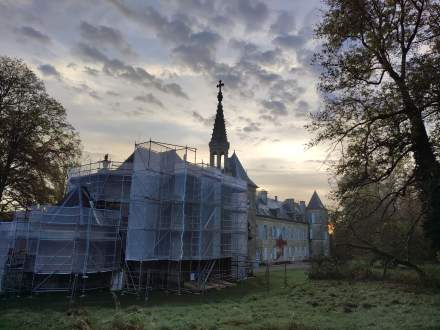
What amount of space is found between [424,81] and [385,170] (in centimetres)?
371

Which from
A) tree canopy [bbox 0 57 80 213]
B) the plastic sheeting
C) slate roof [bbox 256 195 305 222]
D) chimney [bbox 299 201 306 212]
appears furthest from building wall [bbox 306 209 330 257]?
tree canopy [bbox 0 57 80 213]

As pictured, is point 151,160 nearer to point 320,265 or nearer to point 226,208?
point 226,208

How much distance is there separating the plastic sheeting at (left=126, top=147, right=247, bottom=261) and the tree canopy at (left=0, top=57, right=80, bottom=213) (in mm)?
8558

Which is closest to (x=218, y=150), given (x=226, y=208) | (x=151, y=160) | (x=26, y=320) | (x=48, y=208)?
(x=226, y=208)

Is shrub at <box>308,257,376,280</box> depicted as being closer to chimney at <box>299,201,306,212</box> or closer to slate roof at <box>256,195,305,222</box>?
slate roof at <box>256,195,305,222</box>

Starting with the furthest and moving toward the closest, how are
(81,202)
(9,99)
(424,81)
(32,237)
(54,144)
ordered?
(54,144) → (9,99) → (81,202) → (32,237) → (424,81)

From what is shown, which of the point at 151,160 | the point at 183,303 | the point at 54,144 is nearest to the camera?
the point at 183,303

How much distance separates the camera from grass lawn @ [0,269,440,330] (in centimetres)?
1062

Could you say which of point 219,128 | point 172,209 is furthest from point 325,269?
point 219,128

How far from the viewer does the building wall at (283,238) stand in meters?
43.6

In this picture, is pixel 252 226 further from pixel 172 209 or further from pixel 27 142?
pixel 27 142

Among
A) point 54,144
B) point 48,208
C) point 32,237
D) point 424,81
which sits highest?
point 54,144

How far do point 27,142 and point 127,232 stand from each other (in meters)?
10.6

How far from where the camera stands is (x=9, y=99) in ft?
82.7
